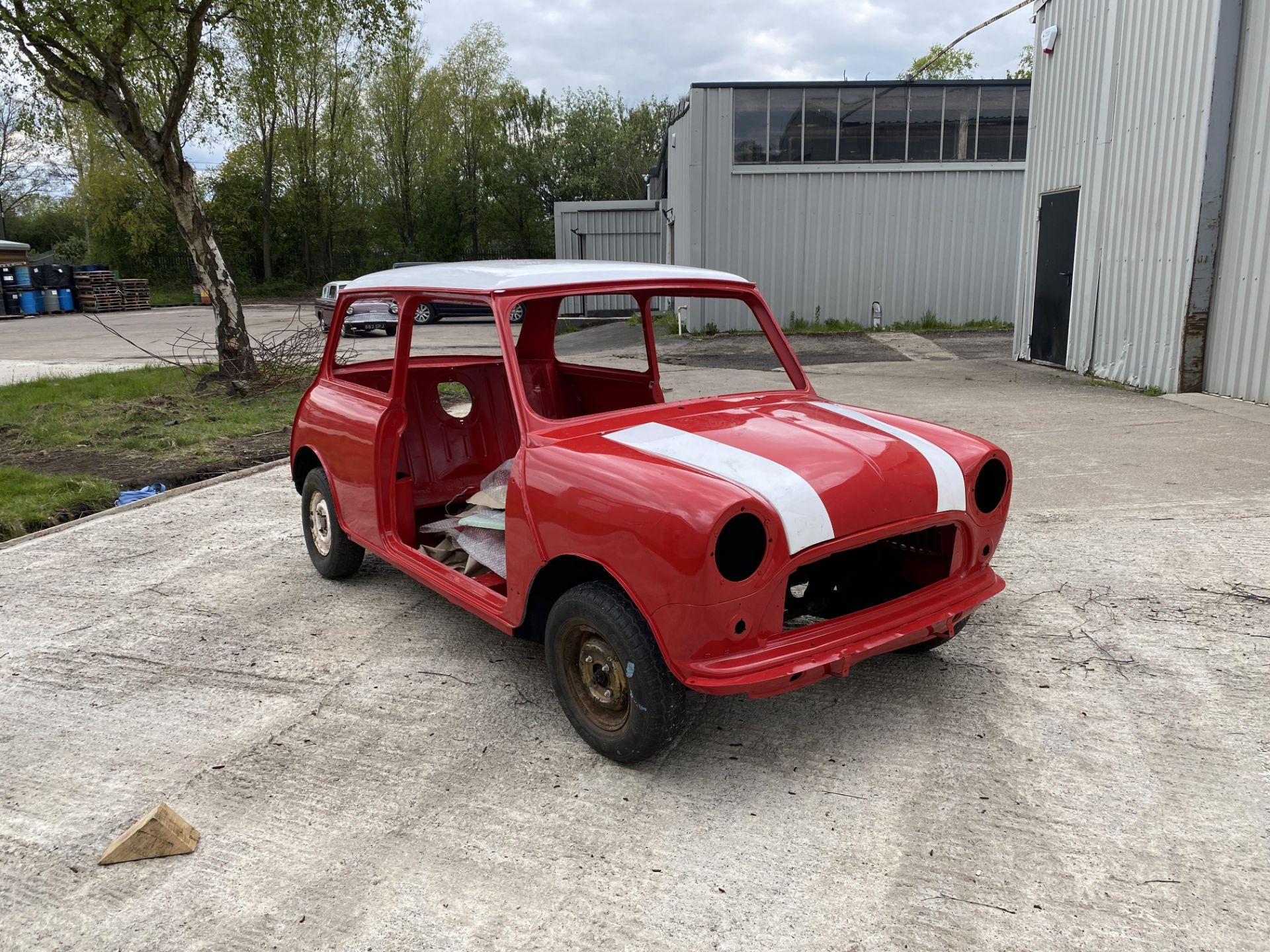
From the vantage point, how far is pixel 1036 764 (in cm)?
293

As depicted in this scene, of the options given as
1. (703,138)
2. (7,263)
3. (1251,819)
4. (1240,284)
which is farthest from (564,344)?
(7,263)

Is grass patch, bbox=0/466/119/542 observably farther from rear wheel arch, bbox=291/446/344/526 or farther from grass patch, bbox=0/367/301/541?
rear wheel arch, bbox=291/446/344/526

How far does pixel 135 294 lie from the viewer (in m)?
35.6

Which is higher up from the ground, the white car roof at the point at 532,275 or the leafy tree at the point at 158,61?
the leafy tree at the point at 158,61

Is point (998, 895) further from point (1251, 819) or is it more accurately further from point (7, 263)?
point (7, 263)

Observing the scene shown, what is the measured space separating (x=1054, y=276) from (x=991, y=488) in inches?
417

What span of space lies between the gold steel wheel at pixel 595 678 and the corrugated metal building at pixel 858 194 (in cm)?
1594

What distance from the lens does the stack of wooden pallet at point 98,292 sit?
1328 inches

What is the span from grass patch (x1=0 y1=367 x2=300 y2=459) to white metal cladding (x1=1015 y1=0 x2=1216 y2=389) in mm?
9489

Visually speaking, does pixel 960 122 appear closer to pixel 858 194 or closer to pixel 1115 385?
pixel 858 194

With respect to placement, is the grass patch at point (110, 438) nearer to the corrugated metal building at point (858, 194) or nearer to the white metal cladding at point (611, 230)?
the corrugated metal building at point (858, 194)

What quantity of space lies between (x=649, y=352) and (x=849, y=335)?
14.8m

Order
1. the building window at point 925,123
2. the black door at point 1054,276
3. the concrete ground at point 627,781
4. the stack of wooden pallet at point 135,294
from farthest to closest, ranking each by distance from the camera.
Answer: the stack of wooden pallet at point 135,294
the building window at point 925,123
the black door at point 1054,276
the concrete ground at point 627,781

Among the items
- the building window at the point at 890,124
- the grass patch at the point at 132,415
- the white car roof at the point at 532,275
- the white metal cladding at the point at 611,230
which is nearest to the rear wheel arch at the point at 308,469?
the white car roof at the point at 532,275
